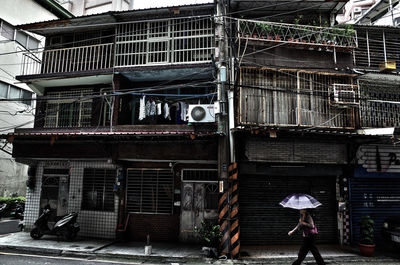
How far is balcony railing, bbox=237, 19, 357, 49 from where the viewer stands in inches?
445

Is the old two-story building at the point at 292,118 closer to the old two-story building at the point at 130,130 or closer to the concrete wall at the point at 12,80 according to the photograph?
the old two-story building at the point at 130,130

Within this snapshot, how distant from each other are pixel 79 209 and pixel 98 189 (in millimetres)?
1256

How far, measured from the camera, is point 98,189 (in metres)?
12.6

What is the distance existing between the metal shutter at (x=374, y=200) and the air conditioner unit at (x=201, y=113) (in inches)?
268

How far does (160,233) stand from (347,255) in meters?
7.44

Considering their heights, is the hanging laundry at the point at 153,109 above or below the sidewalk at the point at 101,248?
above

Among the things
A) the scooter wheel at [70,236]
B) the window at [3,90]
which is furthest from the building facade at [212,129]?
the window at [3,90]

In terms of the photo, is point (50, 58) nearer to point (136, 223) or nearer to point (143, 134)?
point (143, 134)

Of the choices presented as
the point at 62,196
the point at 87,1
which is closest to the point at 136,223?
the point at 62,196

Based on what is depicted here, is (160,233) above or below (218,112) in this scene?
below

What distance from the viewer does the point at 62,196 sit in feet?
42.8

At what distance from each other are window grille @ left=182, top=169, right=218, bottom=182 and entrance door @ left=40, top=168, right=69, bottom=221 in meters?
6.05

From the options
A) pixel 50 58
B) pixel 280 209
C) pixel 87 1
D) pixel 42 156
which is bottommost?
pixel 280 209

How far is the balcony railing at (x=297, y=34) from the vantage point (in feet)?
37.1
